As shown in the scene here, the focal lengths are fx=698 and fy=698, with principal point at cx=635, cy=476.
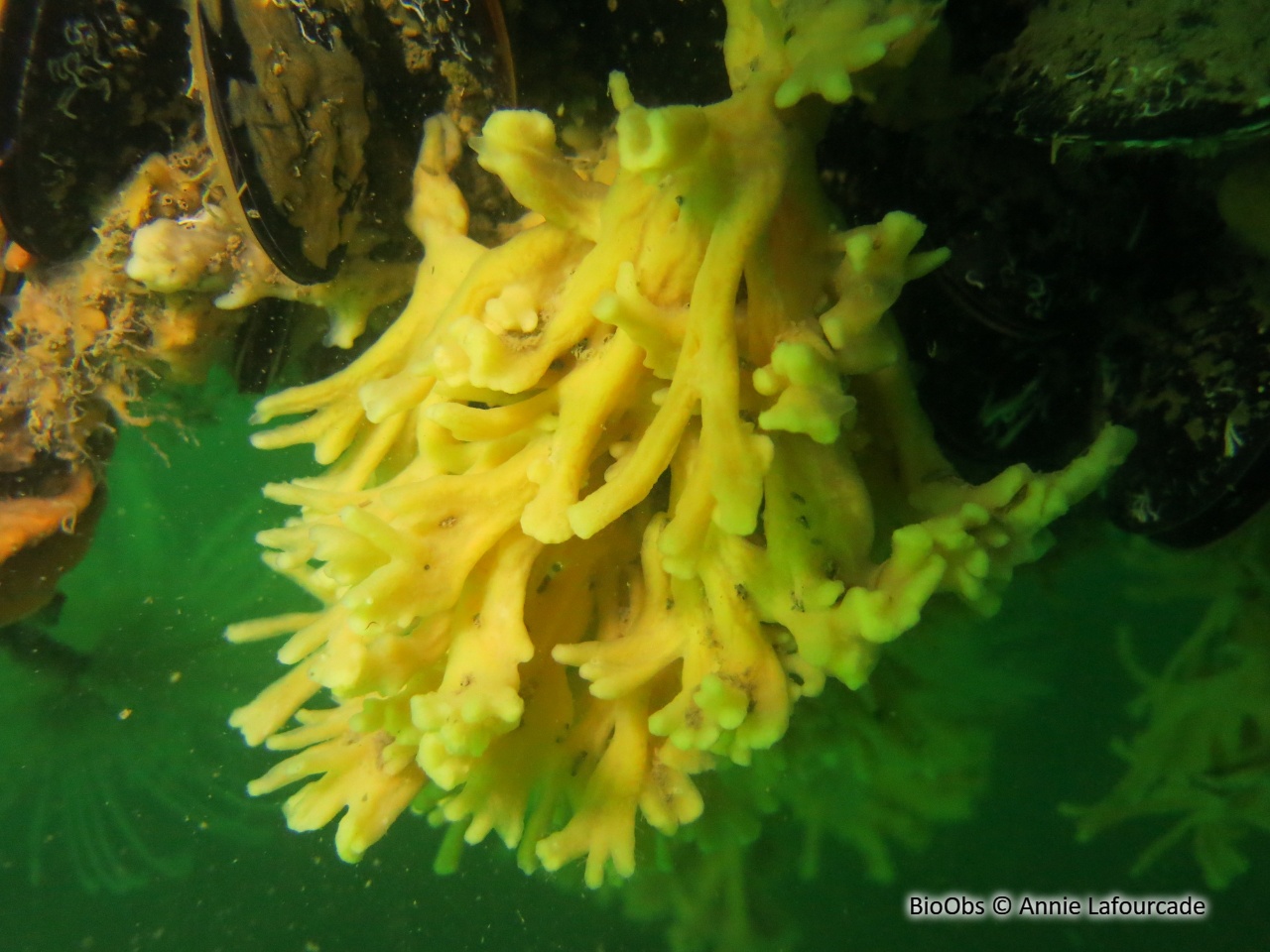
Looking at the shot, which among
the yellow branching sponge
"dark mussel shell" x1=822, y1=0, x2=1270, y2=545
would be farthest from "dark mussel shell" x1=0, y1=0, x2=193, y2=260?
"dark mussel shell" x1=822, y1=0, x2=1270, y2=545

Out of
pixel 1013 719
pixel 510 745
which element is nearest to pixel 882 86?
pixel 510 745

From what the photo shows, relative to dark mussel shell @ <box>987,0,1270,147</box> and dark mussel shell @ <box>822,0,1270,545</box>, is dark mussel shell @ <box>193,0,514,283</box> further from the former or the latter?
dark mussel shell @ <box>987,0,1270,147</box>

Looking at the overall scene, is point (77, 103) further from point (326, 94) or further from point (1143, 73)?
point (1143, 73)

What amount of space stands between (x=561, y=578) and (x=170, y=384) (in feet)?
8.05

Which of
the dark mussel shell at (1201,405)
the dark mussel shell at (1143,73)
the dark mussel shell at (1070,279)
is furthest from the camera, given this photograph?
the dark mussel shell at (1201,405)

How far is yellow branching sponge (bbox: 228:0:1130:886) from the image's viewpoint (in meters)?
1.32

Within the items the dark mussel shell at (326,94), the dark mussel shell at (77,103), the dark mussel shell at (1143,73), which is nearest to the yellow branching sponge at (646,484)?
the dark mussel shell at (326,94)

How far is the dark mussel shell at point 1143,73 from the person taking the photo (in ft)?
3.88

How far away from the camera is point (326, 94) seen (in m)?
1.78

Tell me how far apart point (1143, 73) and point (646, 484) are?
117cm

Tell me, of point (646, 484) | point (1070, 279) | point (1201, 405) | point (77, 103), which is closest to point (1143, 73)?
point (1070, 279)

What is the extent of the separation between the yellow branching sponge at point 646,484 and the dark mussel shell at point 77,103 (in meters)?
0.87

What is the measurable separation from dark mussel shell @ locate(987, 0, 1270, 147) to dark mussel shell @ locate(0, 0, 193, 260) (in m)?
2.23

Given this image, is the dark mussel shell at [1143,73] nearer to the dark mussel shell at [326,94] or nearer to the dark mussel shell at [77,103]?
the dark mussel shell at [326,94]
